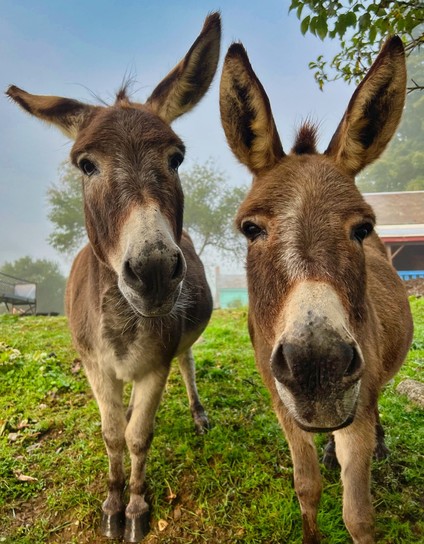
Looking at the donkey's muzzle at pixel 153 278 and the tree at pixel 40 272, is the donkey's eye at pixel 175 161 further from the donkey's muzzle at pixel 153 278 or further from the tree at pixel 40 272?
the tree at pixel 40 272

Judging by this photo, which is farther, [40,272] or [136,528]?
[40,272]

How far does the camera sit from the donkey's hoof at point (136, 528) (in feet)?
10.3

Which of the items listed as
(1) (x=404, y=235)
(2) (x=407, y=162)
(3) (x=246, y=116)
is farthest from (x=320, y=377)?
(2) (x=407, y=162)

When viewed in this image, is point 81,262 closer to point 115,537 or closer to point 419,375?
point 115,537

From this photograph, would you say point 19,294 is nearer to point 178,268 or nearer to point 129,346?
point 129,346

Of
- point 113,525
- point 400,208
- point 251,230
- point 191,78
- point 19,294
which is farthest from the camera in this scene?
point 19,294

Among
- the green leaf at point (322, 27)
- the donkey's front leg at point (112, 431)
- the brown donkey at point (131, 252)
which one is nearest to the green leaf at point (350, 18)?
the green leaf at point (322, 27)

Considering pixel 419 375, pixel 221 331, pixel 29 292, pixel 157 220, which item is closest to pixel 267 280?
pixel 157 220

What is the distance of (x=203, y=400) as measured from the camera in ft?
17.2

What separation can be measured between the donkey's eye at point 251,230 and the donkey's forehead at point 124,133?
1085 mm

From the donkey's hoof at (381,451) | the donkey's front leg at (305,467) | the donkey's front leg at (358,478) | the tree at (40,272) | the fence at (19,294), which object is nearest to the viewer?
the donkey's front leg at (358,478)

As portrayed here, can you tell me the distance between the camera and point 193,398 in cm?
474

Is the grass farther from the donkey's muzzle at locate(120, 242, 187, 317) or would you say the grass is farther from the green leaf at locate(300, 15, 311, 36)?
the green leaf at locate(300, 15, 311, 36)

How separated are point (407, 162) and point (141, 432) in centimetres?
4264
